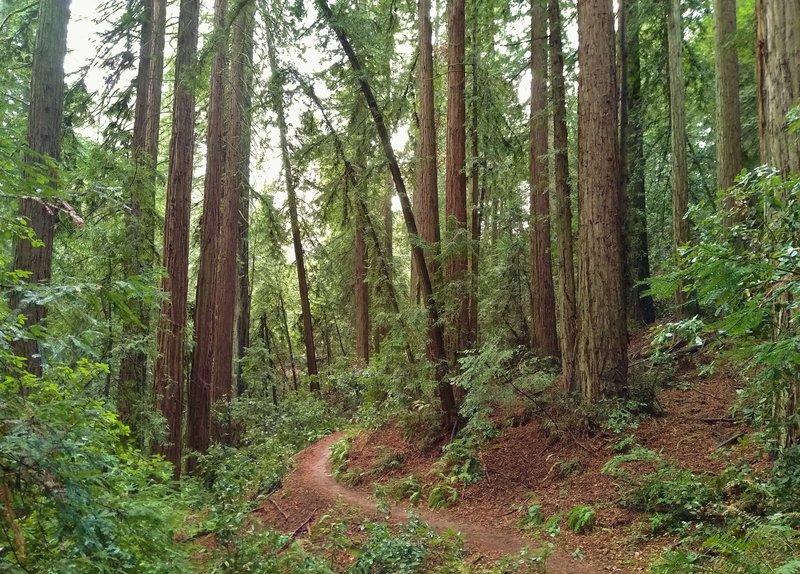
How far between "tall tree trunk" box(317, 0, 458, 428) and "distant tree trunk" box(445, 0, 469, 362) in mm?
431

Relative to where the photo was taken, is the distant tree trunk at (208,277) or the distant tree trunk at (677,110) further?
the distant tree trunk at (677,110)

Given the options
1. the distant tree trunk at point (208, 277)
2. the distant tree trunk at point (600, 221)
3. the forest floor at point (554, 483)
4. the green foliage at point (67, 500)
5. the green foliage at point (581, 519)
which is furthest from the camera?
the distant tree trunk at point (208, 277)

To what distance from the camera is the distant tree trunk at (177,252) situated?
9953 millimetres

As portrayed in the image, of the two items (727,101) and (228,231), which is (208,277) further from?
(727,101)

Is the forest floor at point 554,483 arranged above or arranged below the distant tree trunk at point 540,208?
below

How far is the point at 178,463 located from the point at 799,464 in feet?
32.2

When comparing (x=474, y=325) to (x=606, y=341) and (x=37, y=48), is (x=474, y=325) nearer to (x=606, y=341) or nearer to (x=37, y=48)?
(x=606, y=341)

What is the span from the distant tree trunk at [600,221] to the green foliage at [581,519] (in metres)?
2.19

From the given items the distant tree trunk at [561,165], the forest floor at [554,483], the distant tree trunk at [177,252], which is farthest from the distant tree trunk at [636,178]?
the distant tree trunk at [177,252]

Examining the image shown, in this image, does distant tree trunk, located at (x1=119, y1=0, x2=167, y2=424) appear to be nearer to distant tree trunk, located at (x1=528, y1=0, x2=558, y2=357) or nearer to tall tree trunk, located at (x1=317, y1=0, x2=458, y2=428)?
tall tree trunk, located at (x1=317, y1=0, x2=458, y2=428)

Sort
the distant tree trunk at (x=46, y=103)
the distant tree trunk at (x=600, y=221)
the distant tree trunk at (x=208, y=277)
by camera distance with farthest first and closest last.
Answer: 1. the distant tree trunk at (x=208, y=277)
2. the distant tree trunk at (x=600, y=221)
3. the distant tree trunk at (x=46, y=103)

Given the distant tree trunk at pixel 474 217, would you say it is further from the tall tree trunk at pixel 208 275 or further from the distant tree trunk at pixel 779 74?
the tall tree trunk at pixel 208 275

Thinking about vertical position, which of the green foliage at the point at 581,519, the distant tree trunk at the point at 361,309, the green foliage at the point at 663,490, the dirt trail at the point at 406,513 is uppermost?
the distant tree trunk at the point at 361,309

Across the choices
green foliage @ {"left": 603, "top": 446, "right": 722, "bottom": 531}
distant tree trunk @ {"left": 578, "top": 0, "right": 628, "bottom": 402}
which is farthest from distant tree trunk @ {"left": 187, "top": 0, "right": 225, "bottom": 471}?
green foliage @ {"left": 603, "top": 446, "right": 722, "bottom": 531}
